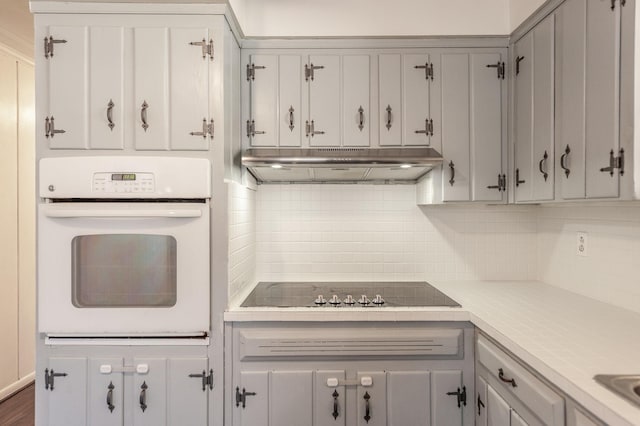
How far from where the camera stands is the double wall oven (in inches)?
67.3

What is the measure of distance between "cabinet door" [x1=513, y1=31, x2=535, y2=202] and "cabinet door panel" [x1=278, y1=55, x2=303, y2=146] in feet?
3.78

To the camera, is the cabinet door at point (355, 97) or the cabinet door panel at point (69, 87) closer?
the cabinet door panel at point (69, 87)

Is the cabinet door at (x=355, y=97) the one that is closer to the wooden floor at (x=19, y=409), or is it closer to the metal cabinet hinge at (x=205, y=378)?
the metal cabinet hinge at (x=205, y=378)

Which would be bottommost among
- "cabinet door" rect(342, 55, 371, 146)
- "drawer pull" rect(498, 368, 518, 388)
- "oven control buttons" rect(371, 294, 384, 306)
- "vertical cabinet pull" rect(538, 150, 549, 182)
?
"drawer pull" rect(498, 368, 518, 388)

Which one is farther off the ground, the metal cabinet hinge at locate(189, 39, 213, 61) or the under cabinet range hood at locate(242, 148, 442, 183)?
the metal cabinet hinge at locate(189, 39, 213, 61)

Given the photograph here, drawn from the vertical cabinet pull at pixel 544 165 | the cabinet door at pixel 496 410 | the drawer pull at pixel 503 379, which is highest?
the vertical cabinet pull at pixel 544 165

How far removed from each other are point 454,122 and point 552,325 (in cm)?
112

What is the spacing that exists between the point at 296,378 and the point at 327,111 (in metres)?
1.37

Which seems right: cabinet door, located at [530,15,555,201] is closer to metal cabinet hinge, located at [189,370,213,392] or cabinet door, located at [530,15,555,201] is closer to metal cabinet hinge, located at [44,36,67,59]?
metal cabinet hinge, located at [189,370,213,392]

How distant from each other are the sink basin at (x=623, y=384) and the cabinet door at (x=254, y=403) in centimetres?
129

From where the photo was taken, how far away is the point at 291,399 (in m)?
1.76

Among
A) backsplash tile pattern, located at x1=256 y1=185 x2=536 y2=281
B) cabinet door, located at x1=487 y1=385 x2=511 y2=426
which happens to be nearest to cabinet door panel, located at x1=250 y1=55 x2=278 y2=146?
backsplash tile pattern, located at x1=256 y1=185 x2=536 y2=281

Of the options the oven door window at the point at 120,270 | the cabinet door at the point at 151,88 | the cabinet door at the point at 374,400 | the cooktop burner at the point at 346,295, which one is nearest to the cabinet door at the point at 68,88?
the cabinet door at the point at 151,88

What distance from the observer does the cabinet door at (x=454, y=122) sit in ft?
6.86
